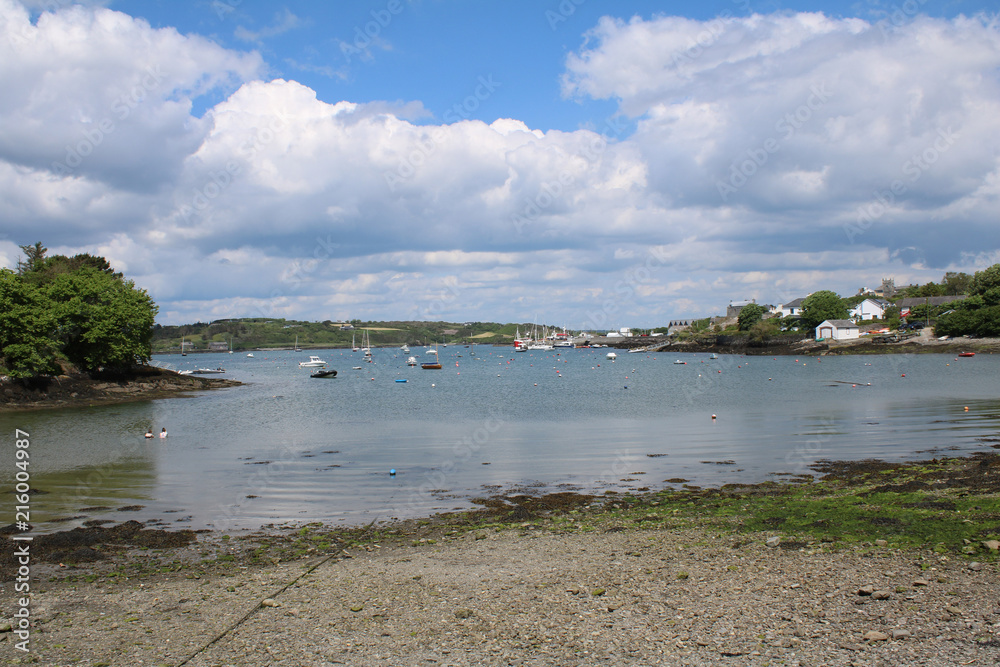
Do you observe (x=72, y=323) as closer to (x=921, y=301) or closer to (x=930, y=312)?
(x=930, y=312)

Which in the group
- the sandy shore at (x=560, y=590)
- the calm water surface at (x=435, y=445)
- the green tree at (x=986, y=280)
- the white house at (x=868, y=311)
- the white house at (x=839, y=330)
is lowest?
the calm water surface at (x=435, y=445)

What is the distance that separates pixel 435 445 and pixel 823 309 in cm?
14171

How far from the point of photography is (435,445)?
29.3 metres

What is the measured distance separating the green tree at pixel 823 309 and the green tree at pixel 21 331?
486ft

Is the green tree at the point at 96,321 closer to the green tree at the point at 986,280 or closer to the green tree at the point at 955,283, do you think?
the green tree at the point at 986,280

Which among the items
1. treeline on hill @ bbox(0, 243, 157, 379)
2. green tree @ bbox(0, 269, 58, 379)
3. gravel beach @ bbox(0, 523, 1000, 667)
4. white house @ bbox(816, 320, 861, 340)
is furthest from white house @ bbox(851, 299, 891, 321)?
gravel beach @ bbox(0, 523, 1000, 667)

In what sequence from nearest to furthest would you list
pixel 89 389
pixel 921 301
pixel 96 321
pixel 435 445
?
pixel 435 445 < pixel 89 389 < pixel 96 321 < pixel 921 301

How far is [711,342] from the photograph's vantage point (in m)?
173

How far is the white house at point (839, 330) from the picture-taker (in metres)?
133

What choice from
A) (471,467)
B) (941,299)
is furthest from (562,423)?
(941,299)

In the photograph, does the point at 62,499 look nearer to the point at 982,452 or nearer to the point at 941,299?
the point at 982,452

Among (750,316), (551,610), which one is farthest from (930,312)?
(551,610)

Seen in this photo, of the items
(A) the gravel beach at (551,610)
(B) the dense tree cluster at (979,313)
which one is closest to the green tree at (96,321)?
(A) the gravel beach at (551,610)

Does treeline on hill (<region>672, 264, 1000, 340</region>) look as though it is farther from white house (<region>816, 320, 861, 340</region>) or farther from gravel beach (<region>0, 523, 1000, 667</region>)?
gravel beach (<region>0, 523, 1000, 667</region>)
